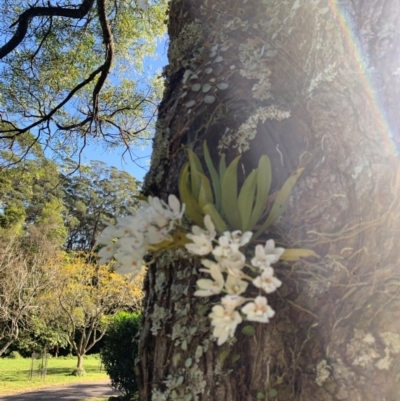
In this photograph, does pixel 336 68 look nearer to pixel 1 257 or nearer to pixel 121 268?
pixel 121 268

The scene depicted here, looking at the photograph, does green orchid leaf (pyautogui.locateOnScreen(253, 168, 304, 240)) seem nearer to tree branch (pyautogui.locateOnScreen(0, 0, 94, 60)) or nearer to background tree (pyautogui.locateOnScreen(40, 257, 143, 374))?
tree branch (pyautogui.locateOnScreen(0, 0, 94, 60))

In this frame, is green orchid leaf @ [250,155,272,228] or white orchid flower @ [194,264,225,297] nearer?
white orchid flower @ [194,264,225,297]

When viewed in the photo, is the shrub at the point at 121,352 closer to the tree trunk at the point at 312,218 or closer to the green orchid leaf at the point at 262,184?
the tree trunk at the point at 312,218

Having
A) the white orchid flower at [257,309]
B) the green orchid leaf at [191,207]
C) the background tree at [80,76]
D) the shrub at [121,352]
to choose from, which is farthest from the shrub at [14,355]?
the white orchid flower at [257,309]

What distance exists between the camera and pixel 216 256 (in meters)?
0.71

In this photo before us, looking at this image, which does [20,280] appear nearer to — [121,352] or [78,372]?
[78,372]

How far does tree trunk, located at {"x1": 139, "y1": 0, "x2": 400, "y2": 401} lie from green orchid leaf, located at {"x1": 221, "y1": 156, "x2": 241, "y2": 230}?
0.12 metres

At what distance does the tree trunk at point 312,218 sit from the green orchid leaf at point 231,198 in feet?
0.40

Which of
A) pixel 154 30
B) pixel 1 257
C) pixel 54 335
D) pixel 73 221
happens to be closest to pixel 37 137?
pixel 154 30

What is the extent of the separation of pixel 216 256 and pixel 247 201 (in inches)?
5.5

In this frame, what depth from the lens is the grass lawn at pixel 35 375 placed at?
402 inches

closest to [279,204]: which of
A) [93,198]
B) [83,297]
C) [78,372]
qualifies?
[78,372]

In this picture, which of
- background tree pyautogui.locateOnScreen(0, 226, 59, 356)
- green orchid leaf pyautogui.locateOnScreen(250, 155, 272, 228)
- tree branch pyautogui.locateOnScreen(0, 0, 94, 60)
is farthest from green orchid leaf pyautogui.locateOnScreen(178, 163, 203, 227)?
background tree pyautogui.locateOnScreen(0, 226, 59, 356)

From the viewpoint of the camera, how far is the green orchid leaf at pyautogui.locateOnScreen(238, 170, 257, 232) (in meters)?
0.80
